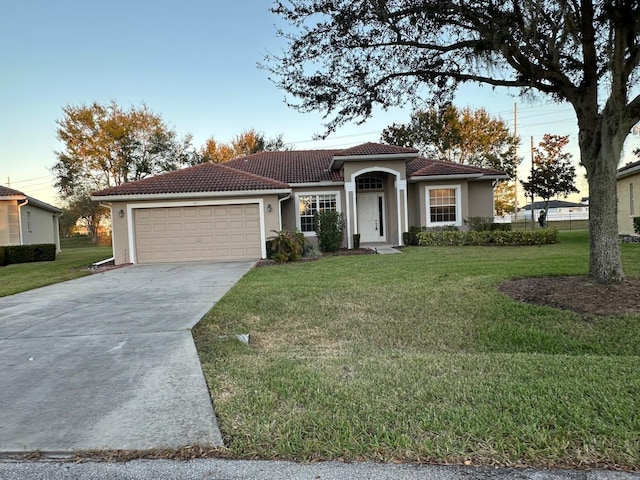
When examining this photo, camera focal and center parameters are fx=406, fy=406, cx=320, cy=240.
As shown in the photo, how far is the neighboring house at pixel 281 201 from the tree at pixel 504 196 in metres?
24.6

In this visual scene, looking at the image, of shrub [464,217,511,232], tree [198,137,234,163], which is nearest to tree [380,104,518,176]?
tree [198,137,234,163]

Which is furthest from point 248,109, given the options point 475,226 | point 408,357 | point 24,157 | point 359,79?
point 408,357

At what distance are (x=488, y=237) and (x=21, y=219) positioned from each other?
23676 mm

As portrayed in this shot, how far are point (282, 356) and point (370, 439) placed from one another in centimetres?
209

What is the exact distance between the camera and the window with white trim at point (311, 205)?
17578 mm

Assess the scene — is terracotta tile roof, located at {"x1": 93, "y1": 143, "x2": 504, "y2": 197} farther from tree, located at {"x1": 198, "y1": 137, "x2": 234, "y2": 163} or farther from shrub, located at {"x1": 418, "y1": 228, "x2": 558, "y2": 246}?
tree, located at {"x1": 198, "y1": 137, "x2": 234, "y2": 163}

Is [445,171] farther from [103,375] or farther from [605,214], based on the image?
[103,375]

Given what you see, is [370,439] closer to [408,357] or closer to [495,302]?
[408,357]

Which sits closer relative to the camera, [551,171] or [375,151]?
[375,151]

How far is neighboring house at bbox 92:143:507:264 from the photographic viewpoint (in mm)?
15266

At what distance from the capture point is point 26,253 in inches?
775

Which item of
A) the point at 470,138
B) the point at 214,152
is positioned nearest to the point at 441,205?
the point at 470,138

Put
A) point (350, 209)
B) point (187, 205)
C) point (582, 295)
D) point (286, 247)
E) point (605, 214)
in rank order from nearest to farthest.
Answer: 1. point (582, 295)
2. point (605, 214)
3. point (286, 247)
4. point (187, 205)
5. point (350, 209)

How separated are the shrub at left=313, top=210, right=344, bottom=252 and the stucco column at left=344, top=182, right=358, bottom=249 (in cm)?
69
